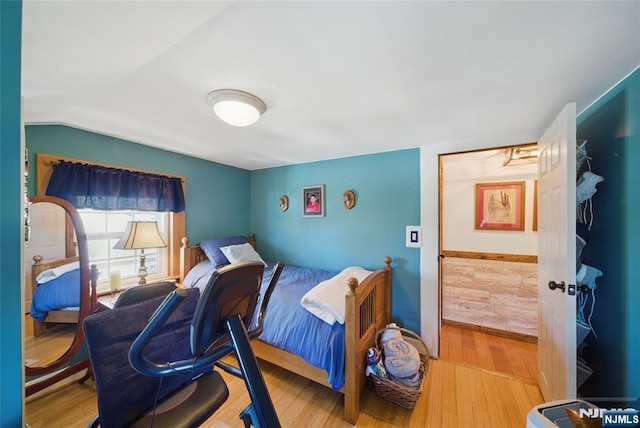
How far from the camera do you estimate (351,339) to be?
5.17 ft

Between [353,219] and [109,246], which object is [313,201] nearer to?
[353,219]

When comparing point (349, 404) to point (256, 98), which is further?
point (349, 404)

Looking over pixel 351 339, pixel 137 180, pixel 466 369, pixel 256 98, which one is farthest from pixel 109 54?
pixel 466 369

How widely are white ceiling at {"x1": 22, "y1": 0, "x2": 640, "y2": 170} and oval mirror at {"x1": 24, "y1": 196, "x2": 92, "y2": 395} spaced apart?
28.9 inches

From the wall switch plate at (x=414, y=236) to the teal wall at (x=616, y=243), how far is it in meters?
1.14

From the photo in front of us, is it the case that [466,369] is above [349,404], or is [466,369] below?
below

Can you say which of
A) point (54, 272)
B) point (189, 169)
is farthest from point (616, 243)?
point (189, 169)

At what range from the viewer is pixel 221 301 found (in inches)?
29.8

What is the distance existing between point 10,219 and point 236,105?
1.12m

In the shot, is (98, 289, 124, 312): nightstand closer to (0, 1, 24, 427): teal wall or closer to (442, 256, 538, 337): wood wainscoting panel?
(0, 1, 24, 427): teal wall

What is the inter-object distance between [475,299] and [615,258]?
187 centimetres

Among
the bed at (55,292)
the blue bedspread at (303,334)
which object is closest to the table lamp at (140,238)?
the bed at (55,292)

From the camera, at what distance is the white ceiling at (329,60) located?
2.73ft

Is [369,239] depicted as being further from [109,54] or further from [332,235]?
[109,54]
